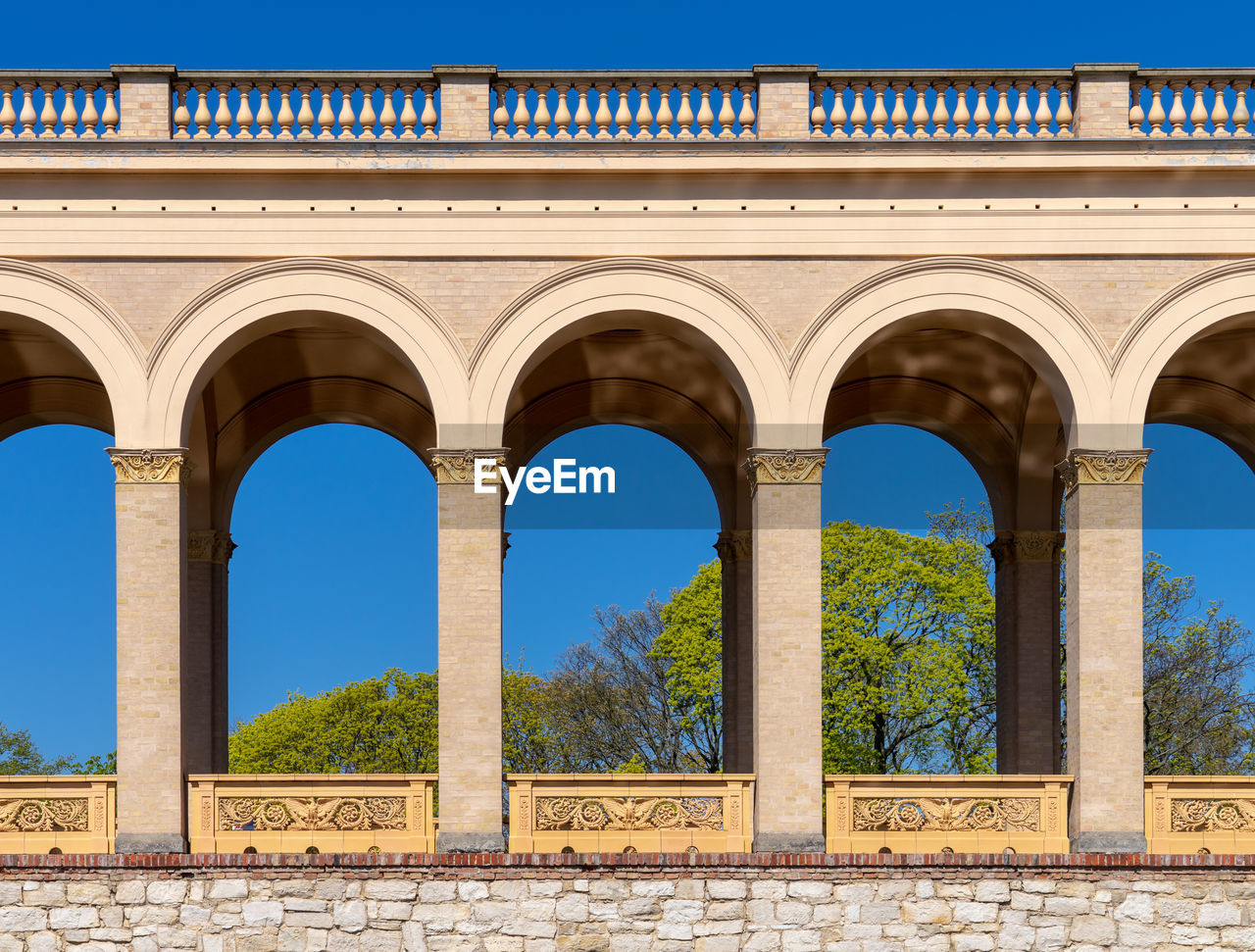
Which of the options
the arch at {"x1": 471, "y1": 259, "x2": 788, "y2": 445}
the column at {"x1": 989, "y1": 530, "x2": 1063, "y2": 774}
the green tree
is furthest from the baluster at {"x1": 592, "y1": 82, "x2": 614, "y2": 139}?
the green tree

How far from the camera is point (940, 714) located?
42.6 meters

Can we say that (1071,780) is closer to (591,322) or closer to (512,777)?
(512,777)

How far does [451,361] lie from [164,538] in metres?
3.79

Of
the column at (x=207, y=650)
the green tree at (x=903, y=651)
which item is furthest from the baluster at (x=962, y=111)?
the green tree at (x=903, y=651)

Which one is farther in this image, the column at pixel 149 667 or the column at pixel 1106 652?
the column at pixel 1106 652

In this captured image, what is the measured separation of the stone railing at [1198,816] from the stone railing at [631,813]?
4.57 meters

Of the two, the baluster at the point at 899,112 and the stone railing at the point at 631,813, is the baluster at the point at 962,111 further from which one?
the stone railing at the point at 631,813

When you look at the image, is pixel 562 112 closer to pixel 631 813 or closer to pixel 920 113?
pixel 920 113

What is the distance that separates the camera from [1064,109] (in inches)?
749

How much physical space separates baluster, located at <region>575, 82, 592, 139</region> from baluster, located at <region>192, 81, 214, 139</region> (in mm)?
4303

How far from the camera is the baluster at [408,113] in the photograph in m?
18.8

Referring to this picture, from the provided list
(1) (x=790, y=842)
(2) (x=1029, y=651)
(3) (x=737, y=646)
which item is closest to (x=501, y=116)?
(3) (x=737, y=646)

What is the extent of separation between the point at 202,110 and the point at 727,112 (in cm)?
617

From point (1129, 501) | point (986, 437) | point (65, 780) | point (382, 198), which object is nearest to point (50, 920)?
point (65, 780)
